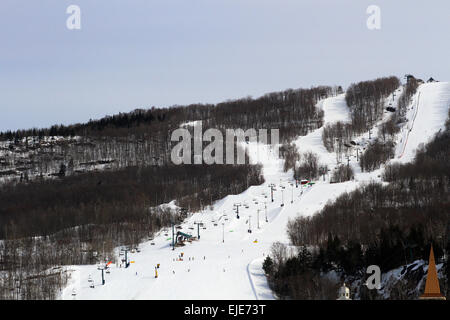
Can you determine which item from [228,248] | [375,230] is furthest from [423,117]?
[228,248]

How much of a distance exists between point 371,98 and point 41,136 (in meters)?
110

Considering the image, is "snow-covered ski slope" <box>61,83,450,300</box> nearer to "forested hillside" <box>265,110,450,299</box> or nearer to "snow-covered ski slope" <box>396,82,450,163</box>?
"snow-covered ski slope" <box>396,82,450,163</box>

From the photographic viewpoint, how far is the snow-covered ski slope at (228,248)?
4394cm

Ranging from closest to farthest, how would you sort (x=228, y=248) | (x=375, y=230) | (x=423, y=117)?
1. (x=375, y=230)
2. (x=228, y=248)
3. (x=423, y=117)

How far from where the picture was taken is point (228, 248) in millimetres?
63562

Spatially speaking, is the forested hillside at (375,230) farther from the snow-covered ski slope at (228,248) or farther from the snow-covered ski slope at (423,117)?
the snow-covered ski slope at (423,117)

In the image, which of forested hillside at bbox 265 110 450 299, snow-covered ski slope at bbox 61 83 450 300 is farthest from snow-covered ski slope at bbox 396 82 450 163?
forested hillside at bbox 265 110 450 299

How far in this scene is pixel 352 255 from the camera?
4194 cm

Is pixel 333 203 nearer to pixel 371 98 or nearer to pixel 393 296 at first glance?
pixel 393 296

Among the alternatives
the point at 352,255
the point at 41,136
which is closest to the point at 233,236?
the point at 352,255

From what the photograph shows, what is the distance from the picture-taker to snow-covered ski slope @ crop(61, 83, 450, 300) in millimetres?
43938

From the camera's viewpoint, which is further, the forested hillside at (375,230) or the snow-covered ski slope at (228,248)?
the snow-covered ski slope at (228,248)

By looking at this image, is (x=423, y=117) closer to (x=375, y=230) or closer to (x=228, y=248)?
(x=375, y=230)

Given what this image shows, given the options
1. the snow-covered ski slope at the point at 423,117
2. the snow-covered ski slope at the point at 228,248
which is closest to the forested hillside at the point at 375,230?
the snow-covered ski slope at the point at 228,248
